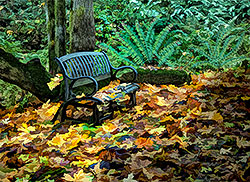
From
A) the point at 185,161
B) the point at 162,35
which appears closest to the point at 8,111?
the point at 185,161

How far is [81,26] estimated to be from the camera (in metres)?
4.35

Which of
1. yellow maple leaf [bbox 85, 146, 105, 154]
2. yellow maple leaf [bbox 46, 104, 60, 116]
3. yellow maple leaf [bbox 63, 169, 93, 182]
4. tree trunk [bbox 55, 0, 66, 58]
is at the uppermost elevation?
tree trunk [bbox 55, 0, 66, 58]

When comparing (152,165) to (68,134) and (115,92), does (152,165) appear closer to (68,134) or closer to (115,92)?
(68,134)

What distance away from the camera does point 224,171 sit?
182 cm

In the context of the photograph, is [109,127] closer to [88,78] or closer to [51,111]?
[88,78]

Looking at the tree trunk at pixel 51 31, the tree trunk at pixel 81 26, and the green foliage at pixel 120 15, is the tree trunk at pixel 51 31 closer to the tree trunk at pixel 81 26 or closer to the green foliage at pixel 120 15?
the tree trunk at pixel 81 26

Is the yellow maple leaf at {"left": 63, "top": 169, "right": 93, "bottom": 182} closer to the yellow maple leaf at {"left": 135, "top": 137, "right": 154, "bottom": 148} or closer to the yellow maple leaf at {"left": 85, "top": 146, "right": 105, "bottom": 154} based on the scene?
the yellow maple leaf at {"left": 85, "top": 146, "right": 105, "bottom": 154}

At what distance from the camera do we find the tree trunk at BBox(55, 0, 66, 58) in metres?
4.79

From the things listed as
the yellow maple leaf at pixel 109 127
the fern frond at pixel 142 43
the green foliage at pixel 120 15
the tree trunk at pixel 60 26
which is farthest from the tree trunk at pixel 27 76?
the green foliage at pixel 120 15

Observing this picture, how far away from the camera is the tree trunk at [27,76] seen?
3.71 m

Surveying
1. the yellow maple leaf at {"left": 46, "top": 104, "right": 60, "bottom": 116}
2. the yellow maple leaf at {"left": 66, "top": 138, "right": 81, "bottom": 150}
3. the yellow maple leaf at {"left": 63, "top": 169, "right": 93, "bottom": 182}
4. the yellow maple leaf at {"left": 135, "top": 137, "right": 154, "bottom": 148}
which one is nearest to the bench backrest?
the yellow maple leaf at {"left": 46, "top": 104, "right": 60, "bottom": 116}

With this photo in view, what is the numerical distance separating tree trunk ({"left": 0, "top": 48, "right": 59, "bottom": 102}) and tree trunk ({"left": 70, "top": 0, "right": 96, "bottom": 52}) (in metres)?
0.75

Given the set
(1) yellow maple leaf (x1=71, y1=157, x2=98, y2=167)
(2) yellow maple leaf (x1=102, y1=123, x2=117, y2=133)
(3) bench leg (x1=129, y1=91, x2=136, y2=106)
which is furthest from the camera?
(3) bench leg (x1=129, y1=91, x2=136, y2=106)

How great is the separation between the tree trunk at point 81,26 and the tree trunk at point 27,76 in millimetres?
749
